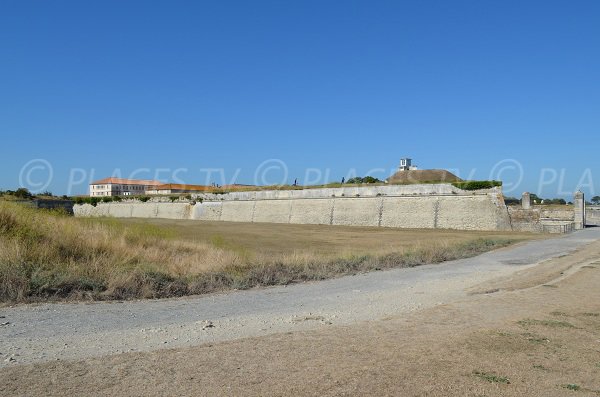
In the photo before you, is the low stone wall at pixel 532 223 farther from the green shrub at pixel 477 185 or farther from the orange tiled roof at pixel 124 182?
the orange tiled roof at pixel 124 182

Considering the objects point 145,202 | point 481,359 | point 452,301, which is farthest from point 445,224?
point 145,202

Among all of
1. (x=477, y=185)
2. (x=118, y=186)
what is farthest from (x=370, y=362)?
(x=118, y=186)

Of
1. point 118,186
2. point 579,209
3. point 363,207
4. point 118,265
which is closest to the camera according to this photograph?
point 118,265

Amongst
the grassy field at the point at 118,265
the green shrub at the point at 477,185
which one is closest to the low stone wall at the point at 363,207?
the green shrub at the point at 477,185

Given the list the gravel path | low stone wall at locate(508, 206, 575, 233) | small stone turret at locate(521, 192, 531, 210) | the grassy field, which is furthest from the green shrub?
the gravel path

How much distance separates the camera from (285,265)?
45.9 ft

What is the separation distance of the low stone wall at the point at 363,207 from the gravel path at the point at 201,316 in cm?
2283

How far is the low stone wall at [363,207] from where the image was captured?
41.4m

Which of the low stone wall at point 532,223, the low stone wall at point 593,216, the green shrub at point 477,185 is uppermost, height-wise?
the green shrub at point 477,185

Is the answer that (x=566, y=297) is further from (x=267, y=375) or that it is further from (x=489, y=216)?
(x=489, y=216)

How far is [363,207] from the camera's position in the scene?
4994 centimetres

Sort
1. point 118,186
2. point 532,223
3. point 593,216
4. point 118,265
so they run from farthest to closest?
1. point 118,186
2. point 593,216
3. point 532,223
4. point 118,265

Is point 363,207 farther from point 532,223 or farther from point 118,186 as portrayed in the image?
point 118,186

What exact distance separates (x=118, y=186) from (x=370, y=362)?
438 ft
